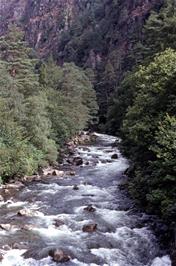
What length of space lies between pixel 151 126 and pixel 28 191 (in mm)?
10741

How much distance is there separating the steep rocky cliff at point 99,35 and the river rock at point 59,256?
233ft

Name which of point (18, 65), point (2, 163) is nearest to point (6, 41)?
point (18, 65)

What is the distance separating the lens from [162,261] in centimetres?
1916

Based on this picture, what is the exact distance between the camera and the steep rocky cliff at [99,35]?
99750 mm

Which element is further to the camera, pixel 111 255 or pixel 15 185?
pixel 15 185

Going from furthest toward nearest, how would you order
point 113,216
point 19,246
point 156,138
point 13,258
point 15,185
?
point 15,185 → point 113,216 → point 156,138 → point 19,246 → point 13,258

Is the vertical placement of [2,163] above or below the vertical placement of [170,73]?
below

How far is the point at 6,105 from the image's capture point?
38406 mm

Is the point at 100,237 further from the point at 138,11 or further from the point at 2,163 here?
the point at 138,11

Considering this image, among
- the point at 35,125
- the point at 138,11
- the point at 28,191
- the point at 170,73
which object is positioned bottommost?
the point at 28,191

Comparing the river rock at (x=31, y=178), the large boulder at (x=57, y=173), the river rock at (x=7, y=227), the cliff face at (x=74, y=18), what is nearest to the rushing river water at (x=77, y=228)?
the river rock at (x=7, y=227)

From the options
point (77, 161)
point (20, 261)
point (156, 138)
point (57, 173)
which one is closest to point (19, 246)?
point (20, 261)

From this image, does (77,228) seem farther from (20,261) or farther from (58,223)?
(20,261)

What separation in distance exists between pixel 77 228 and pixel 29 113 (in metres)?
19.1
